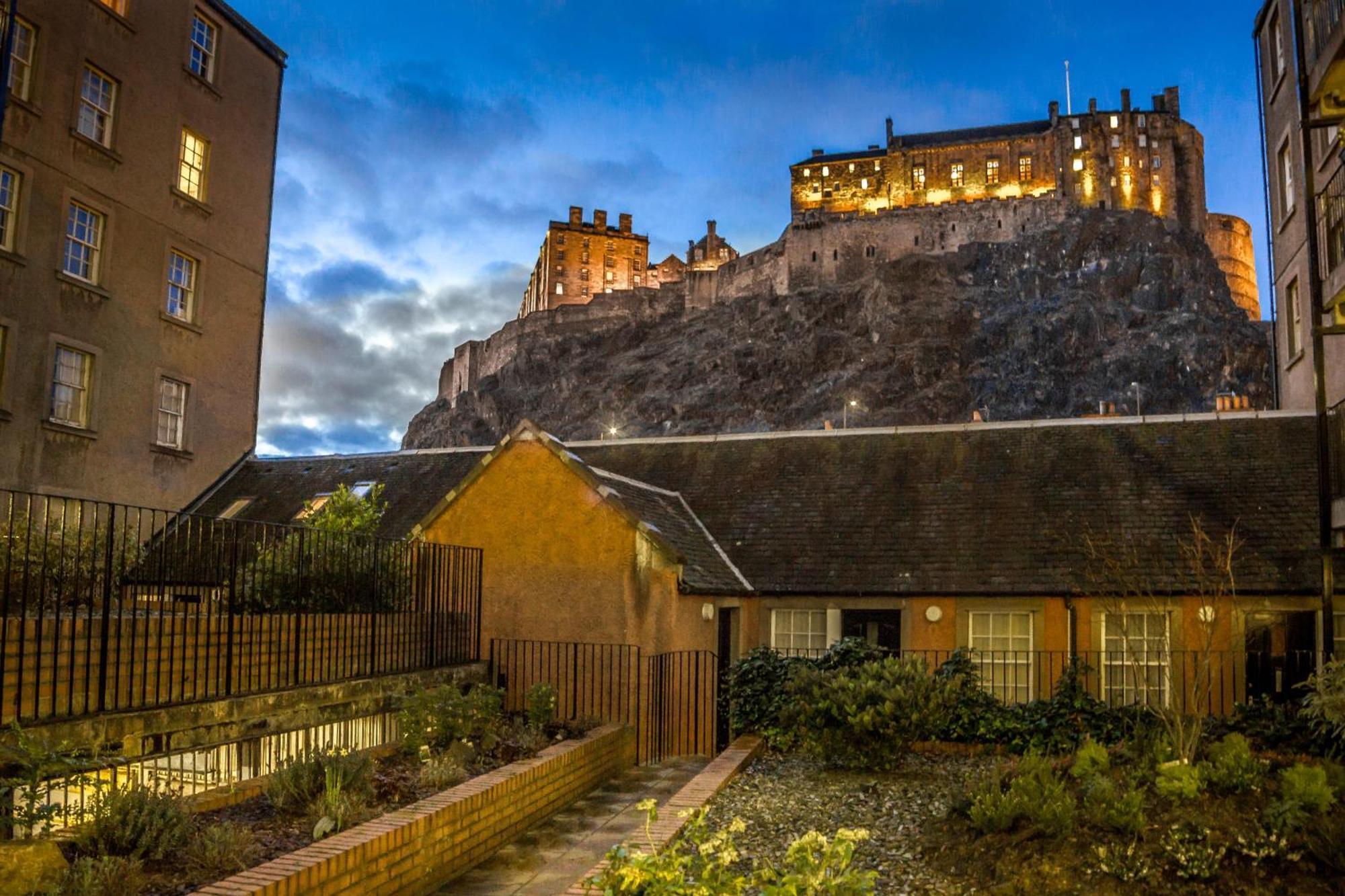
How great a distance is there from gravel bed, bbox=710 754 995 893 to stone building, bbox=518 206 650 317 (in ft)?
343

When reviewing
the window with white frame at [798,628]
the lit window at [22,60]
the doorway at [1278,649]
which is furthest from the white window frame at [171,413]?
the doorway at [1278,649]

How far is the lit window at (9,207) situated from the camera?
62.2 ft

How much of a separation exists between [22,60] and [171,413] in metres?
7.90

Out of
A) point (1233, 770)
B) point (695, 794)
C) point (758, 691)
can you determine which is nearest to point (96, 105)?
point (758, 691)

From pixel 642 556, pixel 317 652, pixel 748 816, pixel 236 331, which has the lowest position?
pixel 748 816

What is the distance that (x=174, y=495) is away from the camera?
77.7ft

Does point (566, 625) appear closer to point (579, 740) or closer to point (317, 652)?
point (579, 740)

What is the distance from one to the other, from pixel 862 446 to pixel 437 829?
620 inches

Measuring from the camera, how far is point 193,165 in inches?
935

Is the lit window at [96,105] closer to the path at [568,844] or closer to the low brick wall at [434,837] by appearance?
the low brick wall at [434,837]

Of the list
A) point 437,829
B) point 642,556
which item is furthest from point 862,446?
point 437,829

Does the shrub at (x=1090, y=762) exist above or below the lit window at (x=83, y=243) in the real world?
below

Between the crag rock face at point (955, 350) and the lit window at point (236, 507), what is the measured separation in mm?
55185

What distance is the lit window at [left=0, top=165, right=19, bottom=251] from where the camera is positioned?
18969 mm
